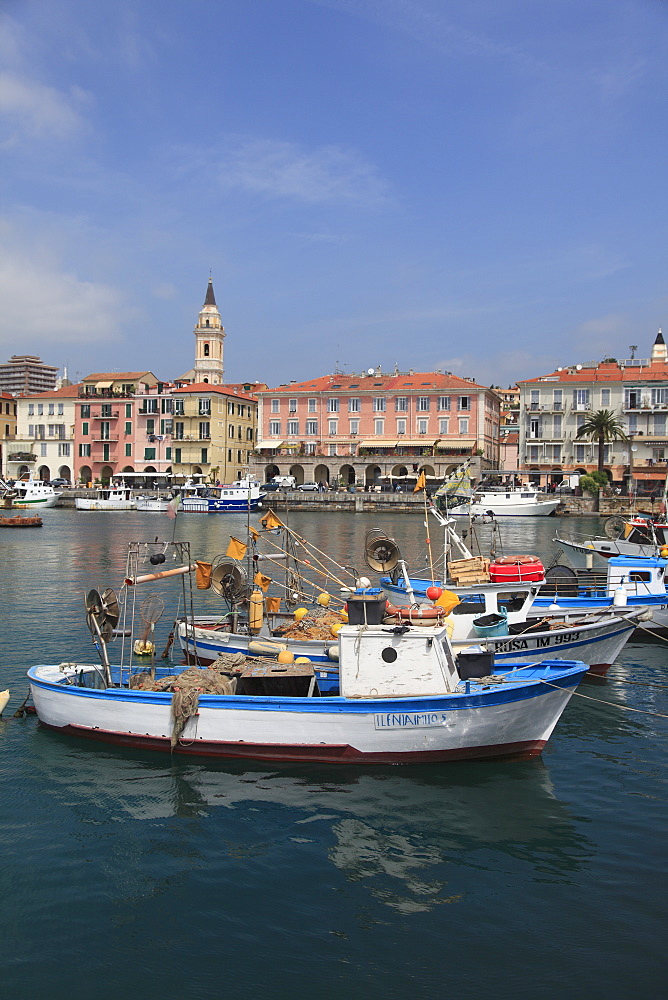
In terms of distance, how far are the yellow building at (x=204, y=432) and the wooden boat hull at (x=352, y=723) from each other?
267 ft

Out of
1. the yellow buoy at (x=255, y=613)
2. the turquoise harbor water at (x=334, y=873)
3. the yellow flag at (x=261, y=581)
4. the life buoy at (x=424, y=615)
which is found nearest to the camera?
the turquoise harbor water at (x=334, y=873)

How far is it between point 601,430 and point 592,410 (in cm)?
901

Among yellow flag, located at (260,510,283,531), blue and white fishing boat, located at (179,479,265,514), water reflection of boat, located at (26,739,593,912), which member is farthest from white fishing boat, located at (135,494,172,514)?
water reflection of boat, located at (26,739,593,912)

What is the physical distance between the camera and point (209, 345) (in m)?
112

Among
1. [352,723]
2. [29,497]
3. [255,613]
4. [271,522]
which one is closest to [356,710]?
[352,723]

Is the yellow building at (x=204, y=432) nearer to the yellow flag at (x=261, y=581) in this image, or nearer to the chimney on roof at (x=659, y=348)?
the chimney on roof at (x=659, y=348)

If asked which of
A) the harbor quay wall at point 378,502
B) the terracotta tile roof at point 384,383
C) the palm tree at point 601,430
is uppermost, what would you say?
the terracotta tile roof at point 384,383

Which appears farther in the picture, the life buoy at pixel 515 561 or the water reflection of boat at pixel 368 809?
the life buoy at pixel 515 561

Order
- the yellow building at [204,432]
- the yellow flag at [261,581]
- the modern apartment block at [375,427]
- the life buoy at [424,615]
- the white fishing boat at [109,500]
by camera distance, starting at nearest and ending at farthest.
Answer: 1. the life buoy at [424,615]
2. the yellow flag at [261,581]
3. the white fishing boat at [109,500]
4. the modern apartment block at [375,427]
5. the yellow building at [204,432]

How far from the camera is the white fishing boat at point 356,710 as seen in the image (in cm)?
1191

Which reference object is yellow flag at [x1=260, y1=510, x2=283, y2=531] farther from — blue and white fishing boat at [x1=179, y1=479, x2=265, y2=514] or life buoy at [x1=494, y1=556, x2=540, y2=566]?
blue and white fishing boat at [x1=179, y1=479, x2=265, y2=514]

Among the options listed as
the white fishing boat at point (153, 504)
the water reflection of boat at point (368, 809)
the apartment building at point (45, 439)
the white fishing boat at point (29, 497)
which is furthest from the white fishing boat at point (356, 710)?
Result: the apartment building at point (45, 439)

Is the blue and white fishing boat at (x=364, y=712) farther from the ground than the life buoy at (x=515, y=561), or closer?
closer

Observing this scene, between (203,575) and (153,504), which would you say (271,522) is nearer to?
(203,575)
